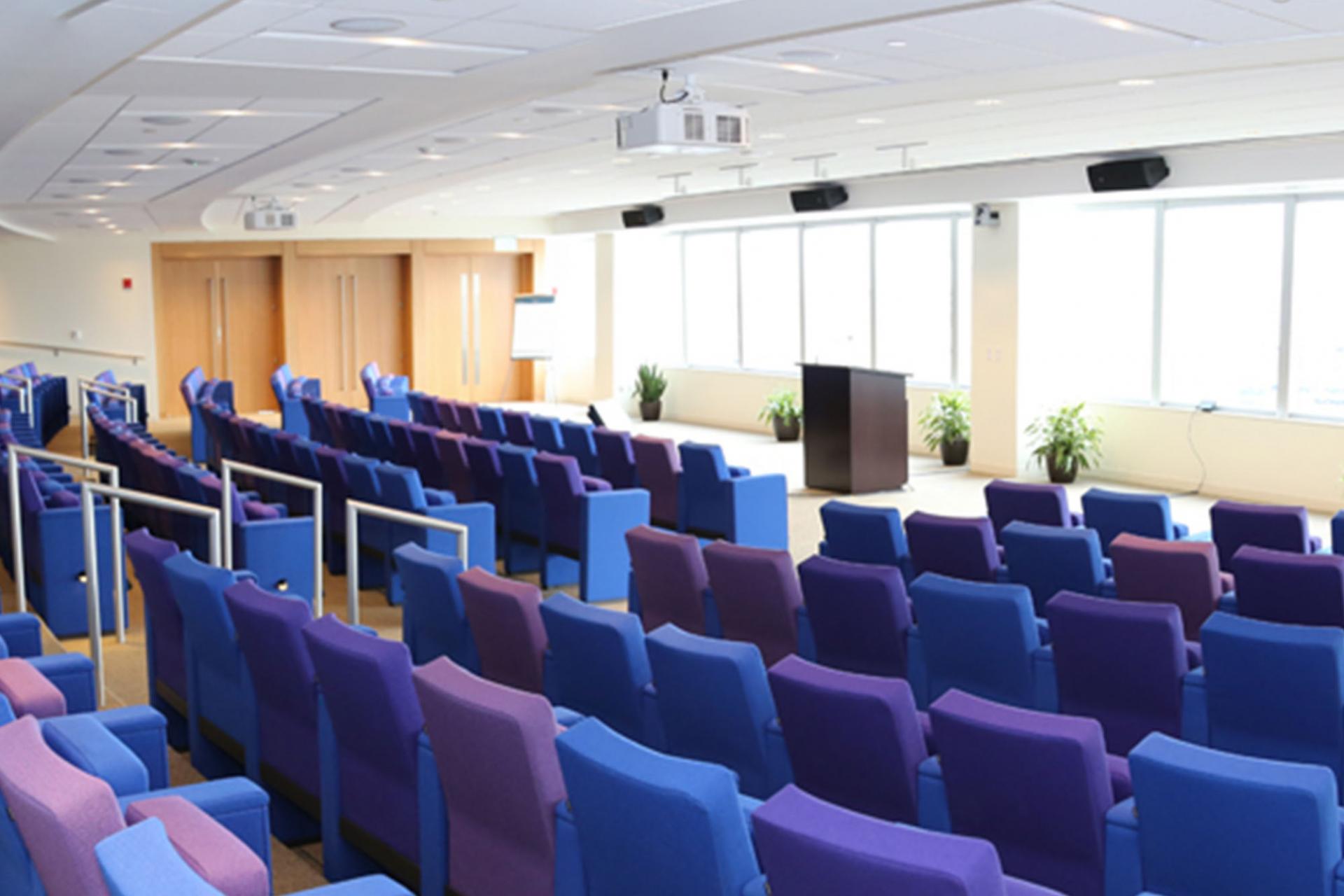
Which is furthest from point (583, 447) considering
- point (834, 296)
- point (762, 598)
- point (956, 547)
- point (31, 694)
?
point (834, 296)

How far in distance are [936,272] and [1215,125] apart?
6.72 m

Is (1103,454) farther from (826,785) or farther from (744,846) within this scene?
(744,846)

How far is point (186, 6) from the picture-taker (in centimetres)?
511

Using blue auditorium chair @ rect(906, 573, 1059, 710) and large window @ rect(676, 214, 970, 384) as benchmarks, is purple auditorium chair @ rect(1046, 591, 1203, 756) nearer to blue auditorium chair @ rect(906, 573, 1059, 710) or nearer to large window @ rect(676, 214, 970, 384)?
blue auditorium chair @ rect(906, 573, 1059, 710)

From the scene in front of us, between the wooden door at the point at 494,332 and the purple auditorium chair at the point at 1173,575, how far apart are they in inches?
732

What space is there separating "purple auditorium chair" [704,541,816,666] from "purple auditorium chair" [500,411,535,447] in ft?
21.0

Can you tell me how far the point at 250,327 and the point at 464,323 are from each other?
3550 mm

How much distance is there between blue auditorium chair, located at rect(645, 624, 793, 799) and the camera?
3.99 meters

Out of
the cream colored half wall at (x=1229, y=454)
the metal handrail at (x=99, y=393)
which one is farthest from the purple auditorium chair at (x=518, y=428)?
the cream colored half wall at (x=1229, y=454)

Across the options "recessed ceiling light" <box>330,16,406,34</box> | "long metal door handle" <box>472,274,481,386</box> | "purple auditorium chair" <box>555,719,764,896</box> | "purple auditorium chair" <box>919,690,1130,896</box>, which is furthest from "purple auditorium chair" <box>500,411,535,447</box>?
"long metal door handle" <box>472,274,481,386</box>

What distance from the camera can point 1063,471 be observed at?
1405 centimetres

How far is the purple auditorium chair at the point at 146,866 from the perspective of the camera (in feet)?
7.06

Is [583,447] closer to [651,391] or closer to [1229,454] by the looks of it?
[1229,454]

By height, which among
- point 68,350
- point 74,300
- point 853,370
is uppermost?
point 74,300
